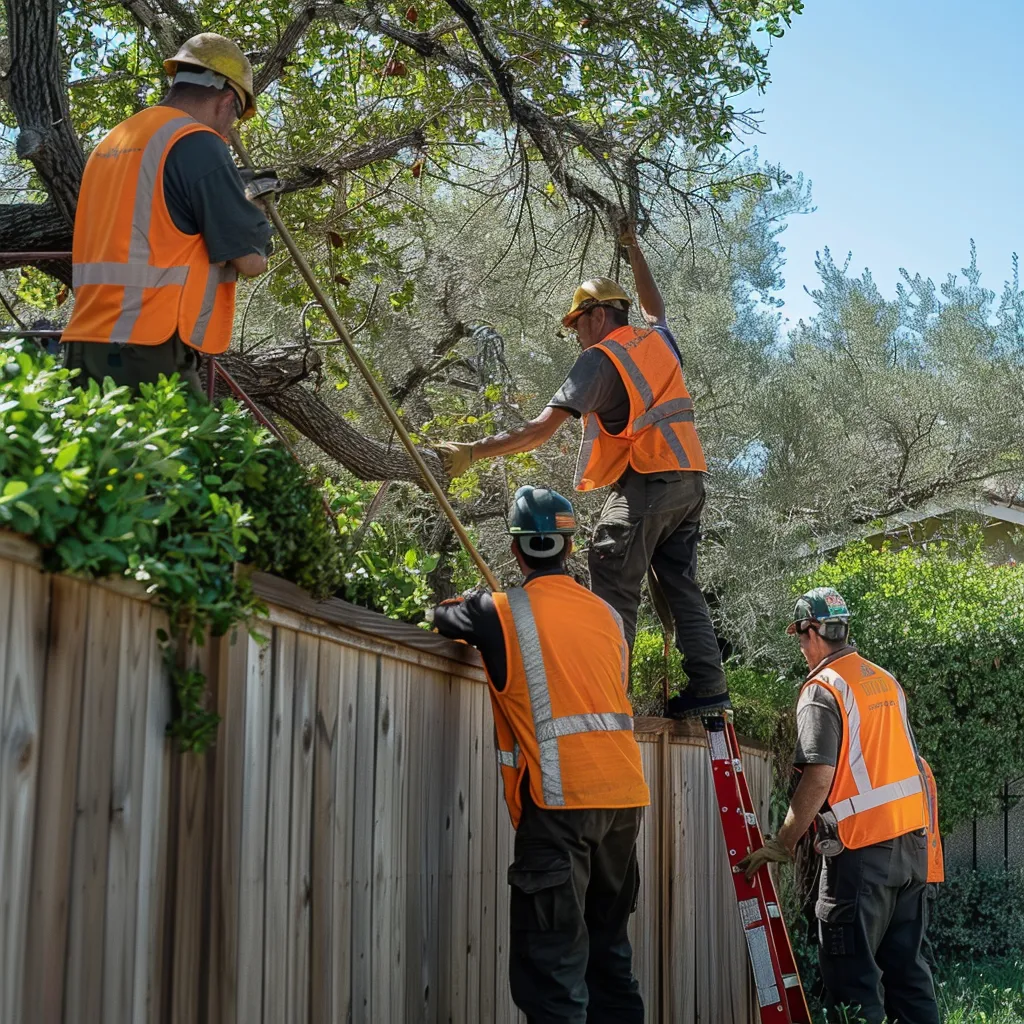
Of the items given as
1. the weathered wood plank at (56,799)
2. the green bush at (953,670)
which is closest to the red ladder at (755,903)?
the weathered wood plank at (56,799)

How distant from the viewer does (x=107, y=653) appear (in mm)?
2562

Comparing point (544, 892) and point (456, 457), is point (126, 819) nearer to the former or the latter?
point (544, 892)

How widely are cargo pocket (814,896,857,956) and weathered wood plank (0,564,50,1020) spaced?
15.7 feet

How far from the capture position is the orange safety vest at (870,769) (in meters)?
6.34

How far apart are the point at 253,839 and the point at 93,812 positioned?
68 centimetres

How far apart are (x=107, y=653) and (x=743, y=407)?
1093 cm

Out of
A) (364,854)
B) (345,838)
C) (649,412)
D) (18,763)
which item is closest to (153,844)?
(18,763)

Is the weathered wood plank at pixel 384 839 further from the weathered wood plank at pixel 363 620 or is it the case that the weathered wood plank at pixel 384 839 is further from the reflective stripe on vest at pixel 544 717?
the reflective stripe on vest at pixel 544 717

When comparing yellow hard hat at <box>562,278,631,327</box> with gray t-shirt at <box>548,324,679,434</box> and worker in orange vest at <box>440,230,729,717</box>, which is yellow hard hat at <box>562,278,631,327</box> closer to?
worker in orange vest at <box>440,230,729,717</box>

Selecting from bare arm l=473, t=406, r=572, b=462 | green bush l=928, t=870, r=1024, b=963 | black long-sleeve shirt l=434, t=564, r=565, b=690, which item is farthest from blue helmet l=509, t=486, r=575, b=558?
green bush l=928, t=870, r=1024, b=963

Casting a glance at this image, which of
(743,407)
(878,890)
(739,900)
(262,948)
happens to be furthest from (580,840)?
(743,407)

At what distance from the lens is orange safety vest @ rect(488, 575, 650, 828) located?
4.40 meters

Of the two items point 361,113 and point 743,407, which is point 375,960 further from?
point 743,407

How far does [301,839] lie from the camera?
3420 millimetres
